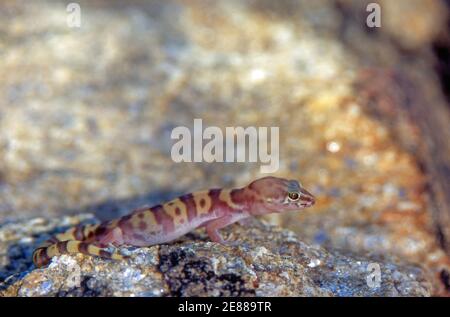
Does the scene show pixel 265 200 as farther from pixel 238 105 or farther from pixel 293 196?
pixel 238 105

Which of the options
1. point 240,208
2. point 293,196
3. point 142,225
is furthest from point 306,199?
point 142,225

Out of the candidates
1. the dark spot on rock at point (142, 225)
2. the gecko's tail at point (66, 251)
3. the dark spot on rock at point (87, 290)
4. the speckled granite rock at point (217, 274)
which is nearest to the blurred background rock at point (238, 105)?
the speckled granite rock at point (217, 274)

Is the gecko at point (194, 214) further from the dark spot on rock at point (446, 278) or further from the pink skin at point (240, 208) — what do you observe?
the dark spot on rock at point (446, 278)

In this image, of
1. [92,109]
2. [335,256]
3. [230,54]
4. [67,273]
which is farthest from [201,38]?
[67,273]

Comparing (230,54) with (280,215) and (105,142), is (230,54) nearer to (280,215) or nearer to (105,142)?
(105,142)

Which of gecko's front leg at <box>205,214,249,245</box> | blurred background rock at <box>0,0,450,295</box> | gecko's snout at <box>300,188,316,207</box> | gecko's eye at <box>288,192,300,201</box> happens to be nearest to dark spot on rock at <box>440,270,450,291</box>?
blurred background rock at <box>0,0,450,295</box>

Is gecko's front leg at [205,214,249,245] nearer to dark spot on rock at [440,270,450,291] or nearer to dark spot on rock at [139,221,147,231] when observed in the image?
dark spot on rock at [139,221,147,231]

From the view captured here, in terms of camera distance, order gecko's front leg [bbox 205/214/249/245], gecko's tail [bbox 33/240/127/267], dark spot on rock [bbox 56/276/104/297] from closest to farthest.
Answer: dark spot on rock [bbox 56/276/104/297] → gecko's tail [bbox 33/240/127/267] → gecko's front leg [bbox 205/214/249/245]
